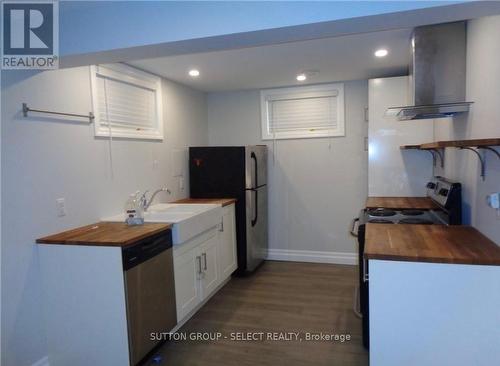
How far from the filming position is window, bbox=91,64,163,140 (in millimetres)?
2812

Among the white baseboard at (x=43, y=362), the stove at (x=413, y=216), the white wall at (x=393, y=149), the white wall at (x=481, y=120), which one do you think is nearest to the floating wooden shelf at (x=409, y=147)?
the white wall at (x=393, y=149)

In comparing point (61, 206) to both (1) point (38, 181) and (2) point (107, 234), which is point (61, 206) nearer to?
(1) point (38, 181)

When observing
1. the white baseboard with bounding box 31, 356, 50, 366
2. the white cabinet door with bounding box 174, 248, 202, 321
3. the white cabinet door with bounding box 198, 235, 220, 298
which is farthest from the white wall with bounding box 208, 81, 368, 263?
the white baseboard with bounding box 31, 356, 50, 366

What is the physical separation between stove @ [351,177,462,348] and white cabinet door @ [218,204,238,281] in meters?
1.38

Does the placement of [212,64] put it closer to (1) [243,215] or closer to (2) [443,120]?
(1) [243,215]

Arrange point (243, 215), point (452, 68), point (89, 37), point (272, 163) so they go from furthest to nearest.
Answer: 1. point (272, 163)
2. point (243, 215)
3. point (452, 68)
4. point (89, 37)

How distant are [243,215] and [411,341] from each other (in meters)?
2.42

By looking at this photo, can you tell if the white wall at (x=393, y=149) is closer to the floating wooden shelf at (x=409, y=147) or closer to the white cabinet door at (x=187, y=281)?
the floating wooden shelf at (x=409, y=147)

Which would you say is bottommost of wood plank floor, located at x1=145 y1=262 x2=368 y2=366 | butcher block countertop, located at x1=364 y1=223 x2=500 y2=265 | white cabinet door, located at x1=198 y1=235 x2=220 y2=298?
wood plank floor, located at x1=145 y1=262 x2=368 y2=366

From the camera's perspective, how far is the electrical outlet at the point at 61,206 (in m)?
2.39

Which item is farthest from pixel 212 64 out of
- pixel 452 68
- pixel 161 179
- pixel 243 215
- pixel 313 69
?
pixel 452 68

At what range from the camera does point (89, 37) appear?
1.87 metres

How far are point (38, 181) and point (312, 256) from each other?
10.9 ft

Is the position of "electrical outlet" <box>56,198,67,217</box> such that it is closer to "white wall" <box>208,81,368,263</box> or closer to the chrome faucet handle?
the chrome faucet handle
